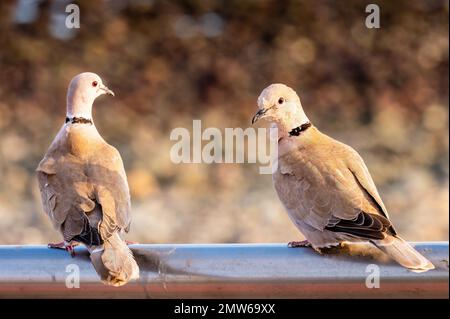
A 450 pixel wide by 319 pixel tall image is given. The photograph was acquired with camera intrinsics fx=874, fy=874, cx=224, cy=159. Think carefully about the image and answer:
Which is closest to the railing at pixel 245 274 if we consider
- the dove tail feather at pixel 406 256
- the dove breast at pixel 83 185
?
the dove tail feather at pixel 406 256

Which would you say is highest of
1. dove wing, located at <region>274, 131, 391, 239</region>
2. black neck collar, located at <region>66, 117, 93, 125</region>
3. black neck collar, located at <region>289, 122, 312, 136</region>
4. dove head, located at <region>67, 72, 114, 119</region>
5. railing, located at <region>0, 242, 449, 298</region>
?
dove head, located at <region>67, 72, 114, 119</region>

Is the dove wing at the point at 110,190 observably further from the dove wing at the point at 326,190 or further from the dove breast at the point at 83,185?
the dove wing at the point at 326,190

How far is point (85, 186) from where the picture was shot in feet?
5.21

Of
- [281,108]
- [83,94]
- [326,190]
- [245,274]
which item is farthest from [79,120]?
[245,274]

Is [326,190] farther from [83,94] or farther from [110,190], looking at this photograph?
[83,94]

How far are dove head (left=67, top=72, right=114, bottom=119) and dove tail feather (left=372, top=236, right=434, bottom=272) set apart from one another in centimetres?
76

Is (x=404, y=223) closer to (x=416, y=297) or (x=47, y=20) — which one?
(x=47, y=20)

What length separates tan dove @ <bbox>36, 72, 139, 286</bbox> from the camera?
1.42 meters

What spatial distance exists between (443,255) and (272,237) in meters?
2.17

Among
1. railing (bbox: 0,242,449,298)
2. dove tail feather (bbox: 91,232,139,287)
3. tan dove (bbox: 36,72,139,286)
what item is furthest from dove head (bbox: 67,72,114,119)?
railing (bbox: 0,242,449,298)

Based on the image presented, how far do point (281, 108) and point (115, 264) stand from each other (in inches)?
24.7

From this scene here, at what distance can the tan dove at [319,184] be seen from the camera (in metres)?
1.49

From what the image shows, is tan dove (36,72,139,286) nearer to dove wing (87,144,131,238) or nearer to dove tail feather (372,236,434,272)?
dove wing (87,144,131,238)
